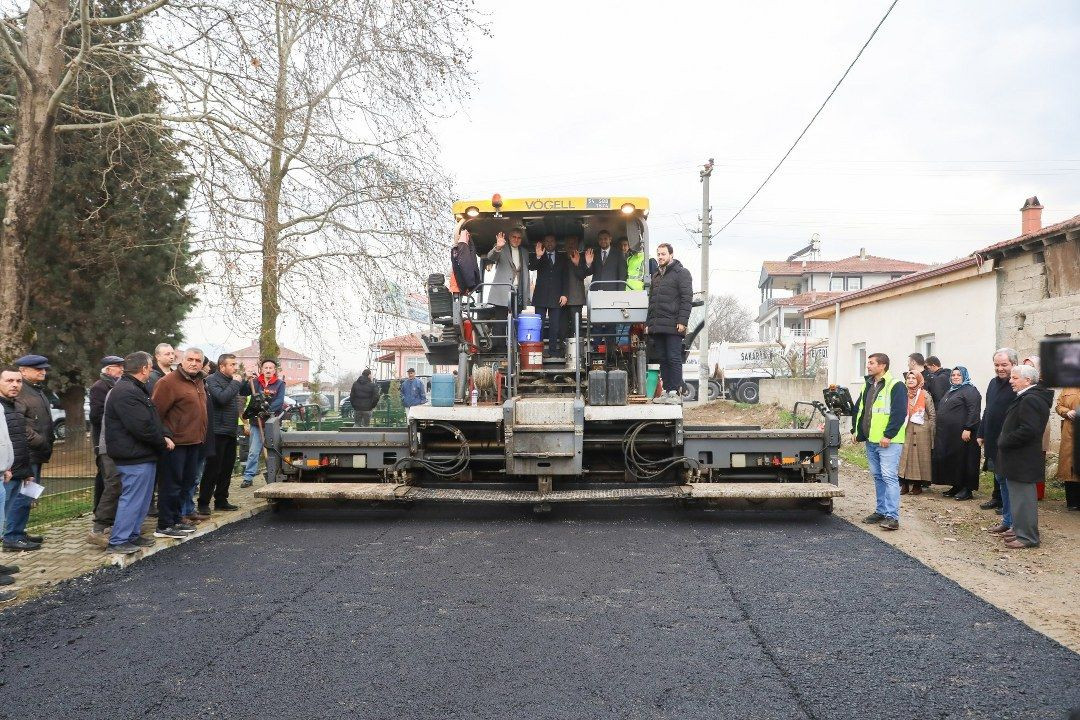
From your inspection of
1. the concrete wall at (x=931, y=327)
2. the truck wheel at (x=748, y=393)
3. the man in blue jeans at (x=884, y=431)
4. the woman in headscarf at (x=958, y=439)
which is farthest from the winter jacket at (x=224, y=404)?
the truck wheel at (x=748, y=393)

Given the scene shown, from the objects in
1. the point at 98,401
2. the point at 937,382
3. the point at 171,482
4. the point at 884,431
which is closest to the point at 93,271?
the point at 98,401

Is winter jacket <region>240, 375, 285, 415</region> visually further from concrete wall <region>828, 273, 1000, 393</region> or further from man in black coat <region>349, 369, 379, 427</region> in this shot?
concrete wall <region>828, 273, 1000, 393</region>

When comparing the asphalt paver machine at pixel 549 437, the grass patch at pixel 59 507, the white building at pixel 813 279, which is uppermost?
the white building at pixel 813 279

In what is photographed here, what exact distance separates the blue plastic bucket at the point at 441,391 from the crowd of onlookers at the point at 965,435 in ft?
13.0

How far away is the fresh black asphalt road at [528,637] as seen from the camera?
10.5 feet

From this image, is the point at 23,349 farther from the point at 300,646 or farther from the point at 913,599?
the point at 913,599

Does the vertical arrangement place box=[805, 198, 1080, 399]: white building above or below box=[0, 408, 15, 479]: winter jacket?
above

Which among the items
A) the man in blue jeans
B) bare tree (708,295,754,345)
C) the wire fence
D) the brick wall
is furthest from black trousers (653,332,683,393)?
bare tree (708,295,754,345)

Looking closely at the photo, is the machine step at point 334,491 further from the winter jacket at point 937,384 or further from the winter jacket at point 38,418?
the winter jacket at point 937,384

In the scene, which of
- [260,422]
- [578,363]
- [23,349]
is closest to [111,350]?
[23,349]

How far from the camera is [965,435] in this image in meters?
8.41

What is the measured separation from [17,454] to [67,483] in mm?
6577

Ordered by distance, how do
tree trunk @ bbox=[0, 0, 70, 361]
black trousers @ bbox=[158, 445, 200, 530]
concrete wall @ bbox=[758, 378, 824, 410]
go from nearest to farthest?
black trousers @ bbox=[158, 445, 200, 530] < tree trunk @ bbox=[0, 0, 70, 361] < concrete wall @ bbox=[758, 378, 824, 410]

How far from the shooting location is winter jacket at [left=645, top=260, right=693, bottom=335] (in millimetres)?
7883
